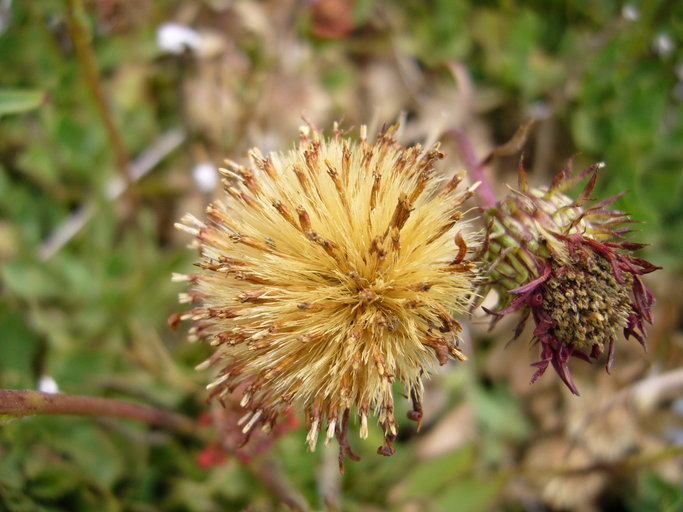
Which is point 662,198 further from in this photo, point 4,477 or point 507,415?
point 4,477

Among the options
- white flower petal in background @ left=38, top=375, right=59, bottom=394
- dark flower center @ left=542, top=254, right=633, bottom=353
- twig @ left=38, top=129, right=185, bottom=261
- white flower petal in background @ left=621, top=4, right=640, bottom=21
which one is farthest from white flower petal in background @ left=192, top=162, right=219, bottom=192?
white flower petal in background @ left=621, top=4, right=640, bottom=21

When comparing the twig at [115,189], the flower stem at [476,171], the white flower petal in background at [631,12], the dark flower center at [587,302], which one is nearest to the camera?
the dark flower center at [587,302]

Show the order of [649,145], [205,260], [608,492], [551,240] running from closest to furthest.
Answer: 1. [551,240]
2. [205,260]
3. [649,145]
4. [608,492]

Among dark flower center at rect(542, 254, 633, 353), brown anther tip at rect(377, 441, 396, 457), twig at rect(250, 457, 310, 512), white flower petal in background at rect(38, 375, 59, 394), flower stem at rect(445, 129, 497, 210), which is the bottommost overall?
twig at rect(250, 457, 310, 512)

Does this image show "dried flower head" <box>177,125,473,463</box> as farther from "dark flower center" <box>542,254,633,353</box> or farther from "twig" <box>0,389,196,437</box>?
"twig" <box>0,389,196,437</box>

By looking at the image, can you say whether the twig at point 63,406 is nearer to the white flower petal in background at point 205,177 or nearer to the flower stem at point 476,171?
the white flower petal in background at point 205,177

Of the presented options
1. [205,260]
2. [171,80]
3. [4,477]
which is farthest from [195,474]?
[171,80]

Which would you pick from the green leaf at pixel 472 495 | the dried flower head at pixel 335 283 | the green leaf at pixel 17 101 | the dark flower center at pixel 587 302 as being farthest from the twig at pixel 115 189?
the dark flower center at pixel 587 302
